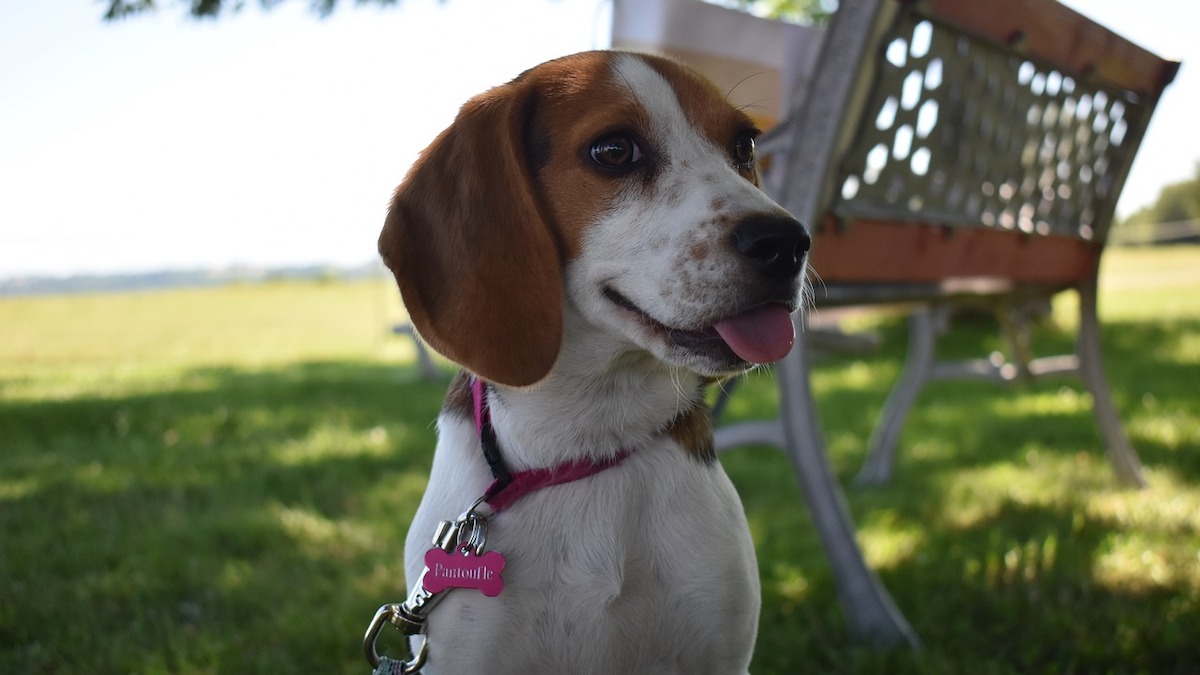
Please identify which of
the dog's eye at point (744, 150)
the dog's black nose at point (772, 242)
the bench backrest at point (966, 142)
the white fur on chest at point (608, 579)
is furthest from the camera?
the bench backrest at point (966, 142)

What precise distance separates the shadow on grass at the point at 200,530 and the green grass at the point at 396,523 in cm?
1

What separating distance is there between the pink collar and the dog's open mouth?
279 millimetres

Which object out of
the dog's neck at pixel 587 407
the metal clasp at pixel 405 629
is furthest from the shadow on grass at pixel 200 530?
the dog's neck at pixel 587 407

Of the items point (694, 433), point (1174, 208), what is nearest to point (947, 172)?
point (694, 433)

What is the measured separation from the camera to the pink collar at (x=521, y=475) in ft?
5.54

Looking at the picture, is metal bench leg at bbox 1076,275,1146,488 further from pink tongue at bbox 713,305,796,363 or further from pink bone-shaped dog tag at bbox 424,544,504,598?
pink bone-shaped dog tag at bbox 424,544,504,598

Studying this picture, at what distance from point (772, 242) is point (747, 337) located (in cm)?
17

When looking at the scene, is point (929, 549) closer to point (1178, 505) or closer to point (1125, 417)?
point (1178, 505)

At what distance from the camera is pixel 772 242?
1523 millimetres

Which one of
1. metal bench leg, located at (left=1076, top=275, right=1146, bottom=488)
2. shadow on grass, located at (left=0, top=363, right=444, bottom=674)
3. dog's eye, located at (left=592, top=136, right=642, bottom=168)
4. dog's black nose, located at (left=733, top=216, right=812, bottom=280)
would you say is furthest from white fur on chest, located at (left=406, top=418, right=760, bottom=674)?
metal bench leg, located at (left=1076, top=275, right=1146, bottom=488)

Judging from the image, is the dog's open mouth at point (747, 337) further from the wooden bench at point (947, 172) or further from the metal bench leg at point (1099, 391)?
the metal bench leg at point (1099, 391)

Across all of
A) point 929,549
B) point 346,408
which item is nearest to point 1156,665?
point 929,549

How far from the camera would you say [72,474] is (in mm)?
4293

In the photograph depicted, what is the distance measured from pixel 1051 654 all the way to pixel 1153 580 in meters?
0.62
